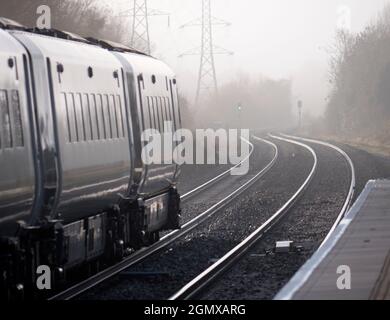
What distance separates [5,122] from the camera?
1098cm

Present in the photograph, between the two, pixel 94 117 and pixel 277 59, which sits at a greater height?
pixel 94 117

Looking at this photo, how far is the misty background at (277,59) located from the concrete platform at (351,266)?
1765 cm

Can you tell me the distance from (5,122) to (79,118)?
2.78m

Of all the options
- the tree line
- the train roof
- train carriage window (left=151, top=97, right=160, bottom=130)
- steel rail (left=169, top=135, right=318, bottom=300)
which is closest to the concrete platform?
steel rail (left=169, top=135, right=318, bottom=300)

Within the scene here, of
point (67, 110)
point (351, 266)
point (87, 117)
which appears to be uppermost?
point (67, 110)

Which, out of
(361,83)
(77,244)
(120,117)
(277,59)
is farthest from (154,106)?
(277,59)

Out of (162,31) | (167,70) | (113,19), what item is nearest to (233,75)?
(162,31)

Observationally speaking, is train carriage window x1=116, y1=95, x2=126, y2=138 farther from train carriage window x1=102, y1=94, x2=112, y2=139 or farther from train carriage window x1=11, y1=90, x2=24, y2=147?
train carriage window x1=11, y1=90, x2=24, y2=147

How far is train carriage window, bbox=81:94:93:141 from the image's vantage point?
13992 mm

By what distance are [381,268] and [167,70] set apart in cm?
764

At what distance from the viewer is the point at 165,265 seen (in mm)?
16312

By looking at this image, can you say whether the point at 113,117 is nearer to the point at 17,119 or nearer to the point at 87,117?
the point at 87,117

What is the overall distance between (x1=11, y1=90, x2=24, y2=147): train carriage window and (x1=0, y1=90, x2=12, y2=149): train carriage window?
0.17 meters
